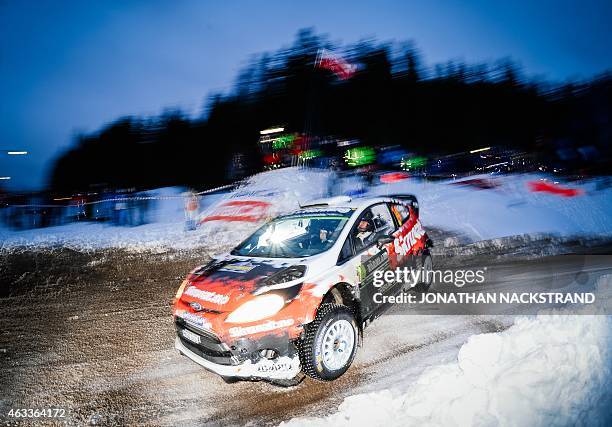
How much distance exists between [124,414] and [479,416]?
3.09 metres

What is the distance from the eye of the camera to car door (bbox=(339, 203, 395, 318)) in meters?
3.88

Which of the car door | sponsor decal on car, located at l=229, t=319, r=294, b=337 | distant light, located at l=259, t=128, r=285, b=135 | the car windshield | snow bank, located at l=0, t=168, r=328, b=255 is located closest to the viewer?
sponsor decal on car, located at l=229, t=319, r=294, b=337

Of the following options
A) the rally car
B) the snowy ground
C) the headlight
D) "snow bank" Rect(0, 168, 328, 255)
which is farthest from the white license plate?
the snowy ground

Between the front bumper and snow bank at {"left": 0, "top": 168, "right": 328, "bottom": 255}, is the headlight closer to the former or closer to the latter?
the front bumper

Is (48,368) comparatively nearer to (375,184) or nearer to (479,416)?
(479,416)

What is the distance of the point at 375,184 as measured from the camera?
647 inches

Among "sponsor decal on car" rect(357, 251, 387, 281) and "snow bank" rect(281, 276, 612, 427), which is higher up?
"sponsor decal on car" rect(357, 251, 387, 281)

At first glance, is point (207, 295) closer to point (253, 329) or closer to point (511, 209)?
point (253, 329)

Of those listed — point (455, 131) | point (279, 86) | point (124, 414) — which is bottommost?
point (124, 414)

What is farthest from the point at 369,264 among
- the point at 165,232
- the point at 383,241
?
the point at 165,232

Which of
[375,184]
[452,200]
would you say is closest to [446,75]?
[375,184]

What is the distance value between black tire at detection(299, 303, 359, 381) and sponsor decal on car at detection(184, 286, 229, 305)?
85 centimetres

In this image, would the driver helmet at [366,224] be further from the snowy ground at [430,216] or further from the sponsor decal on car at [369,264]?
the snowy ground at [430,216]

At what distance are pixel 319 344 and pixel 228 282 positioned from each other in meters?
1.08
